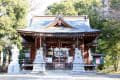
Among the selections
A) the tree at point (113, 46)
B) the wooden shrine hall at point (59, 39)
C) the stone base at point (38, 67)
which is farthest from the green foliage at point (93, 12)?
the stone base at point (38, 67)

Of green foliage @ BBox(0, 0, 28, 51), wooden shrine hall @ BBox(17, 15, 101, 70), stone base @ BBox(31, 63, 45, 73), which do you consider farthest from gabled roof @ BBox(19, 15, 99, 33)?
green foliage @ BBox(0, 0, 28, 51)

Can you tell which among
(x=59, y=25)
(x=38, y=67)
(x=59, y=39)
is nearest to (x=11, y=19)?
(x=59, y=25)

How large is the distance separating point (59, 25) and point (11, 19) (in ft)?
26.0

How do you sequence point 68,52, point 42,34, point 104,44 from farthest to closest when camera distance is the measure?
point 104,44, point 68,52, point 42,34

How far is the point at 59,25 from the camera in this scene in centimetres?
1522

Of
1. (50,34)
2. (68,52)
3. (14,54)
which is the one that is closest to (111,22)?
(68,52)

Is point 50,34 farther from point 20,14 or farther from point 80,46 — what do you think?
point 20,14

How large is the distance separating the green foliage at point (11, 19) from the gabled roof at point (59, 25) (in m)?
3.37

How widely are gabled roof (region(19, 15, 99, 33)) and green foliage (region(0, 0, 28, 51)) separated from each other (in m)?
3.37

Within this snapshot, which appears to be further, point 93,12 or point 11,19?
point 93,12

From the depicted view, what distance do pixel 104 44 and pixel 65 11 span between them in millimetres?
12061

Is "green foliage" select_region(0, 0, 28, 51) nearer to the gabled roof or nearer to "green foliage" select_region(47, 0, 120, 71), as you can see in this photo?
the gabled roof

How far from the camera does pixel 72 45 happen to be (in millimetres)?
15383

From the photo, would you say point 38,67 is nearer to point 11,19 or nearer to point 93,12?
point 11,19
